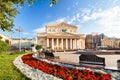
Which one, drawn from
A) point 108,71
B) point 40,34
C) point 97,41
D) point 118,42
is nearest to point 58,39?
point 40,34

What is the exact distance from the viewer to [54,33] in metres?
71.5

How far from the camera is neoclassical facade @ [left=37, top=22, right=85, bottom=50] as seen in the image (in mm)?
70562

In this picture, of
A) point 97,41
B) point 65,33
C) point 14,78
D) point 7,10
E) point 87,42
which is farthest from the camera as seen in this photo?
point 97,41

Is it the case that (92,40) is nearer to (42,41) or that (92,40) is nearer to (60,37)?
(60,37)

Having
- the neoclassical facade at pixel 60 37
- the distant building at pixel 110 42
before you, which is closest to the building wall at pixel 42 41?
the neoclassical facade at pixel 60 37

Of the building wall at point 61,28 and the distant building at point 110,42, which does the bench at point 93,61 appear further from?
the distant building at point 110,42

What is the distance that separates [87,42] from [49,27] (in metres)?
31.6

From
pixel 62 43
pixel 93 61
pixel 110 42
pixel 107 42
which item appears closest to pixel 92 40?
pixel 107 42

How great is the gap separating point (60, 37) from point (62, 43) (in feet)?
11.1

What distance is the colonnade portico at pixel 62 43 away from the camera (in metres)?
71.6

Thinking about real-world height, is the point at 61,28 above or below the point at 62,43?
above

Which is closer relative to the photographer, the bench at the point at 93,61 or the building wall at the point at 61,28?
the bench at the point at 93,61

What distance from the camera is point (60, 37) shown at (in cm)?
7069

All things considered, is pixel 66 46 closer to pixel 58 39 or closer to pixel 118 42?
pixel 58 39
